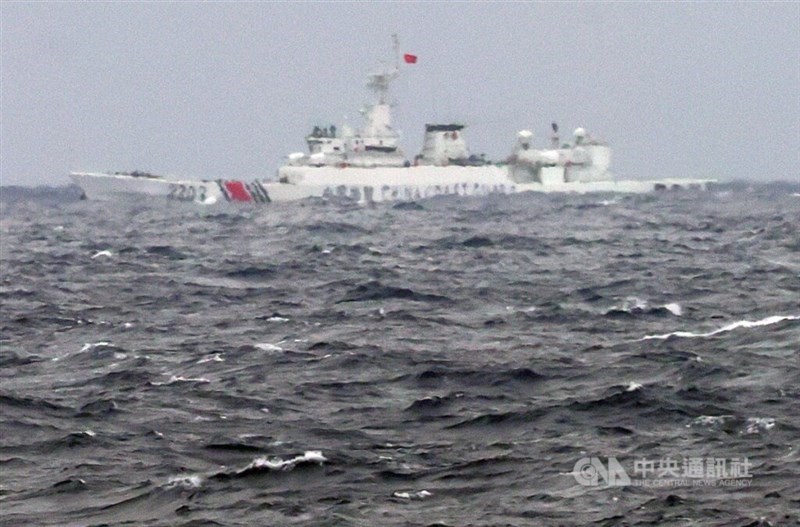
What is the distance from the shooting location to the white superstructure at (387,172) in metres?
106

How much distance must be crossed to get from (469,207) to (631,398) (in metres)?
75.8

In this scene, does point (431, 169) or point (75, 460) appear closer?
point (75, 460)

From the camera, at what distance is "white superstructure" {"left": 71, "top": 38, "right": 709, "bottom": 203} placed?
347ft

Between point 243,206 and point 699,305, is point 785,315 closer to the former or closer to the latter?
point 699,305

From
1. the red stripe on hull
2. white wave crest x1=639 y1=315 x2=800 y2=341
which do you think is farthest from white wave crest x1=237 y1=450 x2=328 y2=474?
the red stripe on hull

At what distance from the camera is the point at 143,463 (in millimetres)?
14242

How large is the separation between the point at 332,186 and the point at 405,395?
292 feet

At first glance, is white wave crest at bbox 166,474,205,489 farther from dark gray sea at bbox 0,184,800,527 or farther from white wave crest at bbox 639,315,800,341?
white wave crest at bbox 639,315,800,341

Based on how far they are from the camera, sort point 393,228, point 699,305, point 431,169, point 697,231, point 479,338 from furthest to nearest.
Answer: point 431,169, point 393,228, point 697,231, point 699,305, point 479,338

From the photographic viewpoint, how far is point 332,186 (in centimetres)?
10619

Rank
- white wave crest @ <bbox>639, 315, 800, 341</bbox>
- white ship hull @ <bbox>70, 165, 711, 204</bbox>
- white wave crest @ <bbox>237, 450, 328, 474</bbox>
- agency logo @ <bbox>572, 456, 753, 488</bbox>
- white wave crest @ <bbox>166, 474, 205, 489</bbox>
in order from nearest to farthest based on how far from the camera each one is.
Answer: agency logo @ <bbox>572, 456, 753, 488</bbox>
white wave crest @ <bbox>166, 474, 205, 489</bbox>
white wave crest @ <bbox>237, 450, 328, 474</bbox>
white wave crest @ <bbox>639, 315, 800, 341</bbox>
white ship hull @ <bbox>70, 165, 711, 204</bbox>

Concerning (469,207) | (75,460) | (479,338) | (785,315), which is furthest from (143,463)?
(469,207)

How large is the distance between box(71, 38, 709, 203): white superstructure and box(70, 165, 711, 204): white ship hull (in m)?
0.08

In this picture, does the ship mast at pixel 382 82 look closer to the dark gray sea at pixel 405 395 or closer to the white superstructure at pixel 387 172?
the white superstructure at pixel 387 172
